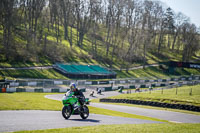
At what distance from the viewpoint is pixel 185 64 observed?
77.2 metres

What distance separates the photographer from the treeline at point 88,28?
62.3 metres

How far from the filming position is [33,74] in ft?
171

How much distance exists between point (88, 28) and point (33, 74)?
38.6 metres

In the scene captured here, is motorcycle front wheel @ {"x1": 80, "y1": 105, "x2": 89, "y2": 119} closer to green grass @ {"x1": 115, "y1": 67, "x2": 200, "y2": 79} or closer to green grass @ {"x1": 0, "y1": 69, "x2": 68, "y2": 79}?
green grass @ {"x1": 0, "y1": 69, "x2": 68, "y2": 79}

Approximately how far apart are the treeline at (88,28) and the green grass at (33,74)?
710 centimetres

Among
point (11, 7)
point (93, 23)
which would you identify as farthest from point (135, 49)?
point (11, 7)

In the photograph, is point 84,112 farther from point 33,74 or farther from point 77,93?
point 33,74

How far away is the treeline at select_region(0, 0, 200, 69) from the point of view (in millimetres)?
62312

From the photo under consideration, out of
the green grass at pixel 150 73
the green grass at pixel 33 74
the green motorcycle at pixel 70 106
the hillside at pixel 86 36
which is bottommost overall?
the green motorcycle at pixel 70 106

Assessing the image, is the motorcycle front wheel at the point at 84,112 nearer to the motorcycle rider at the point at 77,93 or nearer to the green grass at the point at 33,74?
the motorcycle rider at the point at 77,93

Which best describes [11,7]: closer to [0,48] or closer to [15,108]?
[0,48]

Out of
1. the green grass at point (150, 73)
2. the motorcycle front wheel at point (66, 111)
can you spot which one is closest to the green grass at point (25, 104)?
the motorcycle front wheel at point (66, 111)

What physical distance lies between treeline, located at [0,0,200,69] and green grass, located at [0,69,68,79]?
23.3ft

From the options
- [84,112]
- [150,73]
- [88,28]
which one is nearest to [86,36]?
[88,28]
